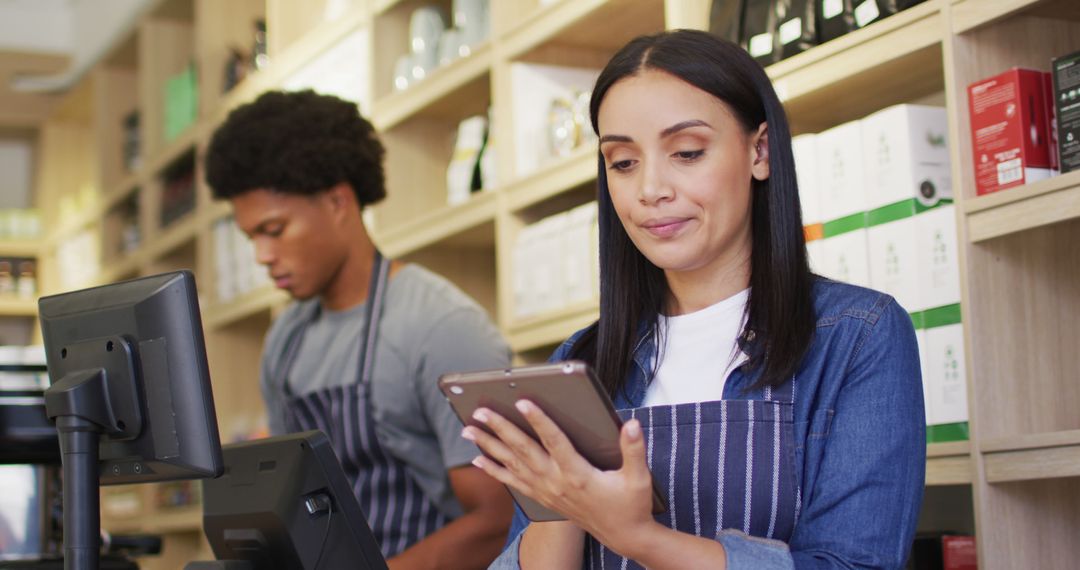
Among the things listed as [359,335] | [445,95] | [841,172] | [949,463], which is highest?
[445,95]

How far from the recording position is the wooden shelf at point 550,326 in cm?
279

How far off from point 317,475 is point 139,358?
0.84 ft

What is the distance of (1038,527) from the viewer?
1.96 meters

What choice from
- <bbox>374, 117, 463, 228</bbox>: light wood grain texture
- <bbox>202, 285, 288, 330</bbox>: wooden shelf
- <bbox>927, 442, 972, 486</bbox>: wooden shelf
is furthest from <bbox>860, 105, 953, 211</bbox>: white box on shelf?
<bbox>202, 285, 288, 330</bbox>: wooden shelf

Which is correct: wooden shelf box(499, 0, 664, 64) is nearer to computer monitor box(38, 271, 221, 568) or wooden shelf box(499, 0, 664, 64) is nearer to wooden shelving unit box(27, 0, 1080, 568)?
wooden shelving unit box(27, 0, 1080, 568)

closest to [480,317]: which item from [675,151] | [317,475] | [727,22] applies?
[727,22]

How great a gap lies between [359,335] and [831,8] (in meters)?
1.07

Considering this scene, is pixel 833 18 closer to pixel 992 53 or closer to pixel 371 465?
pixel 992 53

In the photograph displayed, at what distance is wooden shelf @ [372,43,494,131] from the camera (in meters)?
3.22

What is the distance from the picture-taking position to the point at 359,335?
257 centimetres

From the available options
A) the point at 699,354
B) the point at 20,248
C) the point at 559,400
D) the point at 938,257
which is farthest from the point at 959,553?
the point at 20,248

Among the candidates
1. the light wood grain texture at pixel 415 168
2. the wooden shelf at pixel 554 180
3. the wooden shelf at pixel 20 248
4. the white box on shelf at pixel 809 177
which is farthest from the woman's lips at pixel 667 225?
the wooden shelf at pixel 20 248

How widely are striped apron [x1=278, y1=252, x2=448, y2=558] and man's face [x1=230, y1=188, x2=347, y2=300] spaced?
118mm

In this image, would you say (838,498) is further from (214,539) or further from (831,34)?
(831,34)
